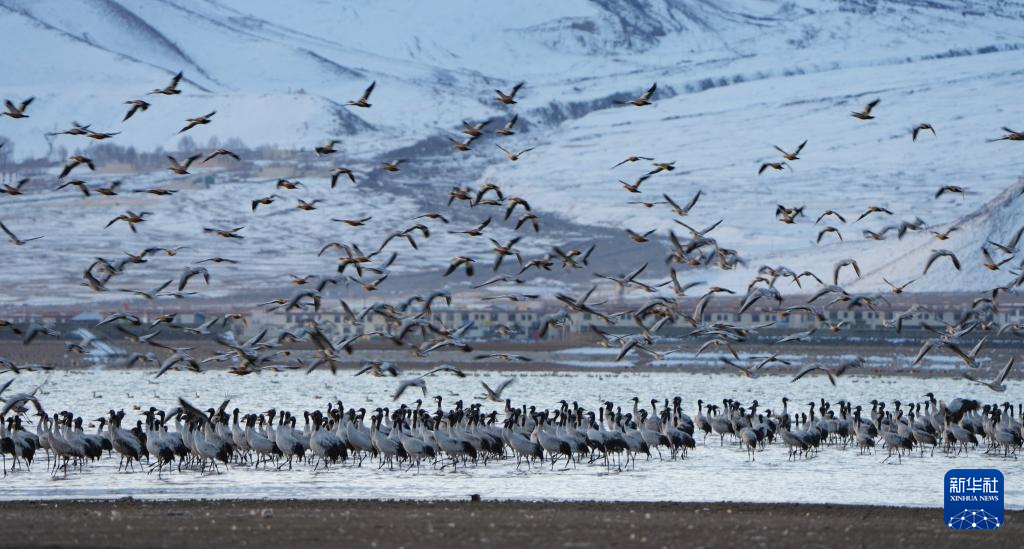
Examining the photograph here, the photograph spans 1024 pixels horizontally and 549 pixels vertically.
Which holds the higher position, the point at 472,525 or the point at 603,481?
the point at 603,481

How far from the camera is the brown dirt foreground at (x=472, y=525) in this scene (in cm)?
1781

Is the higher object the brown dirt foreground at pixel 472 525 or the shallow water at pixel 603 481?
the shallow water at pixel 603 481

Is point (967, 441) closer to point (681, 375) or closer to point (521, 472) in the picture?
point (521, 472)

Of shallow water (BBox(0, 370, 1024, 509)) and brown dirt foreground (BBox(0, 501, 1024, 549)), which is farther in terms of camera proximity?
shallow water (BBox(0, 370, 1024, 509))

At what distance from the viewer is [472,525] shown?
19.2 m

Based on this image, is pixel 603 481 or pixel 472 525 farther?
pixel 603 481

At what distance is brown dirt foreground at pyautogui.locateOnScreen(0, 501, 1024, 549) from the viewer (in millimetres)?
17812

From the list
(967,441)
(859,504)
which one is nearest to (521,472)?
(859,504)

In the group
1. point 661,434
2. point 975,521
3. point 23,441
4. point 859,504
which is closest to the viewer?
point 975,521

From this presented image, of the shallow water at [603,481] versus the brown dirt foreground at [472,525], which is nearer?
the brown dirt foreground at [472,525]

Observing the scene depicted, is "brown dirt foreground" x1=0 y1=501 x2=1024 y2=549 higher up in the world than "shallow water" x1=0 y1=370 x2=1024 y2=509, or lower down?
lower down

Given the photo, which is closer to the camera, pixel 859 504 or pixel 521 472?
pixel 859 504

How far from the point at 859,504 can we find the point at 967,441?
30.5 feet

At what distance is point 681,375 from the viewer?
65.1 metres
